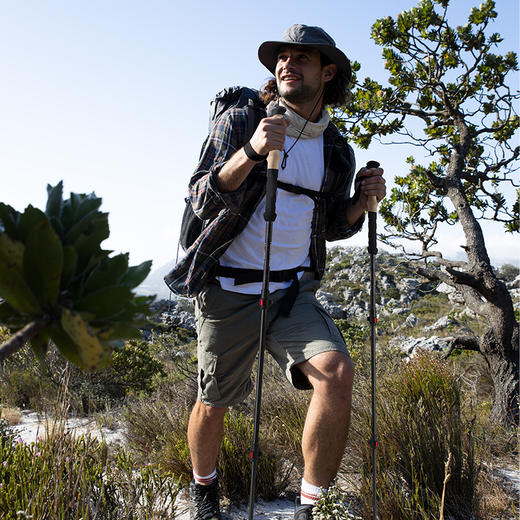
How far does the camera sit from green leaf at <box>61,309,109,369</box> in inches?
26.5

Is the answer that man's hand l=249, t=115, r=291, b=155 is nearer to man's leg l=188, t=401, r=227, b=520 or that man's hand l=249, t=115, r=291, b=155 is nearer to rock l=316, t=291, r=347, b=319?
man's leg l=188, t=401, r=227, b=520

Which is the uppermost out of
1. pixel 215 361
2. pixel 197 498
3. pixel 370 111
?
pixel 370 111

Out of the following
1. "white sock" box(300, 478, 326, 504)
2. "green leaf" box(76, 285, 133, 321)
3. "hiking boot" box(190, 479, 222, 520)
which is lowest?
"hiking boot" box(190, 479, 222, 520)

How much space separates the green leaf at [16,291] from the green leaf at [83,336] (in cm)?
5

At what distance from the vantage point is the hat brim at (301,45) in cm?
316

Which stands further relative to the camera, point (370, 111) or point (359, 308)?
point (359, 308)

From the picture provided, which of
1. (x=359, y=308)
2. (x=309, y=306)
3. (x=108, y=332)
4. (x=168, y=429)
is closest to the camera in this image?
(x=108, y=332)

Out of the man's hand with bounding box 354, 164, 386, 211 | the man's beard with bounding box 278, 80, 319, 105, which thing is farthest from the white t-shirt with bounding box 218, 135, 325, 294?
the man's hand with bounding box 354, 164, 386, 211

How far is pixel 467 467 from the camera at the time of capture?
10.1 feet

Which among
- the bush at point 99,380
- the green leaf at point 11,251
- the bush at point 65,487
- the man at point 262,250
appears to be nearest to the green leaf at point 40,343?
the green leaf at point 11,251

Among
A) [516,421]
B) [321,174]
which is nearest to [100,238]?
[321,174]

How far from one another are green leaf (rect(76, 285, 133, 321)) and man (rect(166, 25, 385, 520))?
6.49 ft

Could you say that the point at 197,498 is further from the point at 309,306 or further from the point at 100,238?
the point at 100,238

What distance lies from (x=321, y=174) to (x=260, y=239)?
1.89 feet
